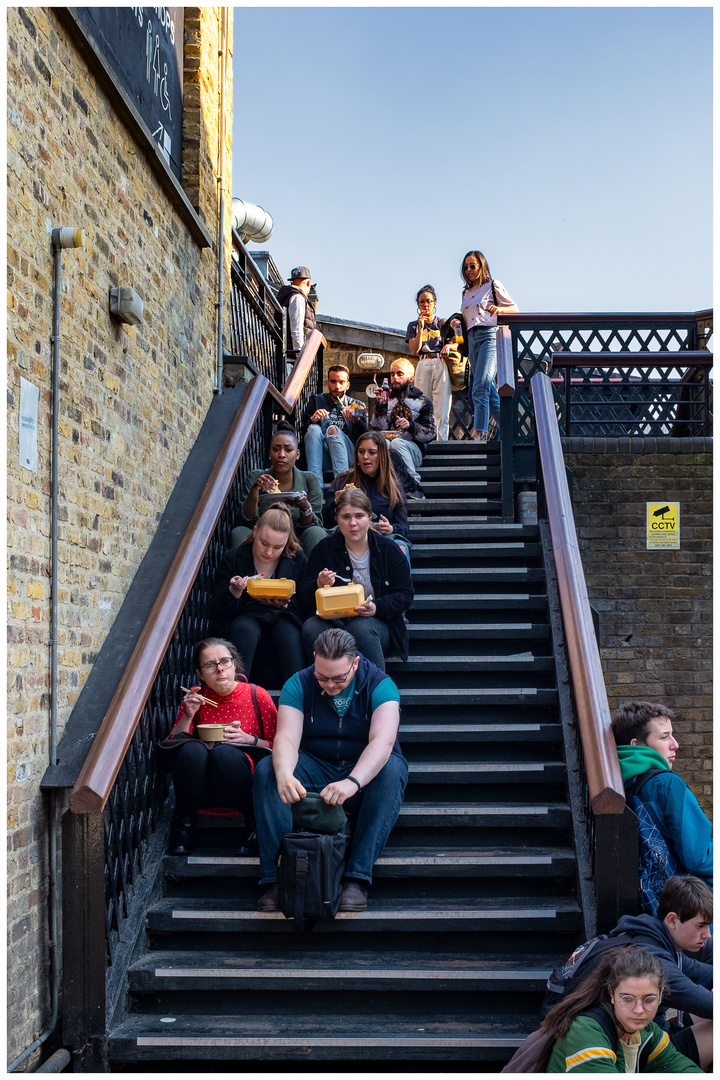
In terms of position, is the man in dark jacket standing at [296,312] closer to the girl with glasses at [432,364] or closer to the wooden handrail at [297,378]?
the wooden handrail at [297,378]

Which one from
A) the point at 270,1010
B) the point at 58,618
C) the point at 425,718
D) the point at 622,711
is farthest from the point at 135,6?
the point at 270,1010

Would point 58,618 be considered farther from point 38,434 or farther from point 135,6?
point 135,6

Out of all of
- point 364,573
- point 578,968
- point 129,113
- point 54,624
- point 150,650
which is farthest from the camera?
point 364,573

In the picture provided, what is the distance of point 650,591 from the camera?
7656mm

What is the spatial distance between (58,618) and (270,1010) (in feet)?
5.17

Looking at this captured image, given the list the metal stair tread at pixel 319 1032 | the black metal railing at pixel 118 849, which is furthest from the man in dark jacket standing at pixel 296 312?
the metal stair tread at pixel 319 1032

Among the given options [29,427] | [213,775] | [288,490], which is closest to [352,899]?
[213,775]

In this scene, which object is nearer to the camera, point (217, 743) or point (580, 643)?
point (217, 743)

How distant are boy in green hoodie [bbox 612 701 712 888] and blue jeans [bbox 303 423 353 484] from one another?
13.8ft

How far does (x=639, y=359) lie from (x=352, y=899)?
5.29m

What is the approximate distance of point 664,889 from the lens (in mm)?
3613

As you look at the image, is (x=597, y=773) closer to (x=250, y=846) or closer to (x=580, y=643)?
(x=580, y=643)

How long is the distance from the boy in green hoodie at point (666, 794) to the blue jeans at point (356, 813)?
0.87 meters

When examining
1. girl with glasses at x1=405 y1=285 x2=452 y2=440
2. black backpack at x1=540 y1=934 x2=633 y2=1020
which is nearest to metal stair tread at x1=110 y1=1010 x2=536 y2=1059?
black backpack at x1=540 y1=934 x2=633 y2=1020
